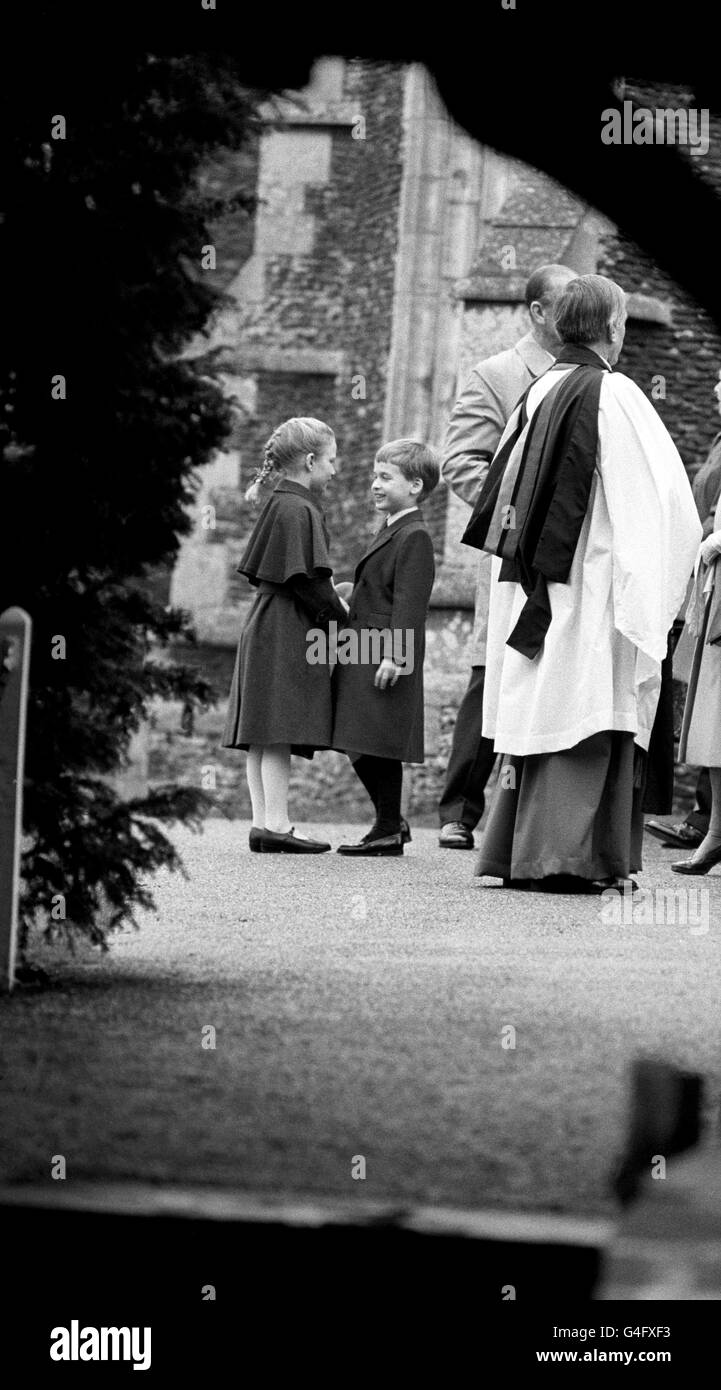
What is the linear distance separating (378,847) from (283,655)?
3.26 ft

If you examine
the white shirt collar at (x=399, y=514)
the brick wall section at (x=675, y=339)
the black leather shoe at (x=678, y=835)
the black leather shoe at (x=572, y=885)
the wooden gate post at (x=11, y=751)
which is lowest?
the black leather shoe at (x=678, y=835)

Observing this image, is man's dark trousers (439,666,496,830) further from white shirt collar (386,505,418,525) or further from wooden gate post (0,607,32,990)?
wooden gate post (0,607,32,990)

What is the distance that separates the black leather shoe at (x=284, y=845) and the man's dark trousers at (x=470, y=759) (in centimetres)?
88

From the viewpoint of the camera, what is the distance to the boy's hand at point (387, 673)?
10.4m

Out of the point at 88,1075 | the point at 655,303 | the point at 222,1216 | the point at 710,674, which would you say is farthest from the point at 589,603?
the point at 655,303

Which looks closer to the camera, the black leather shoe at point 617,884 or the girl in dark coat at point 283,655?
the black leather shoe at point 617,884

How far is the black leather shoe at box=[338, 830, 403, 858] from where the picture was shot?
10.4m

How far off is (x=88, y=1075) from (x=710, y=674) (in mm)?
6246

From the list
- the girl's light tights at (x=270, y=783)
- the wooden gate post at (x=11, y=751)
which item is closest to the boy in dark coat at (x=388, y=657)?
the girl's light tights at (x=270, y=783)

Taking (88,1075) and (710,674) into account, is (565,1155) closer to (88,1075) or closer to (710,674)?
(88,1075)

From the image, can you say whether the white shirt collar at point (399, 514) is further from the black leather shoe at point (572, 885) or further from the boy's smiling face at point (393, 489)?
the black leather shoe at point (572, 885)

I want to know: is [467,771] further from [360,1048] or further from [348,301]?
[348,301]

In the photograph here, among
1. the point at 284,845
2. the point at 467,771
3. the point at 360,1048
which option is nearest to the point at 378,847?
the point at 284,845

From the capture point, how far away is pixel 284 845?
10.5m
